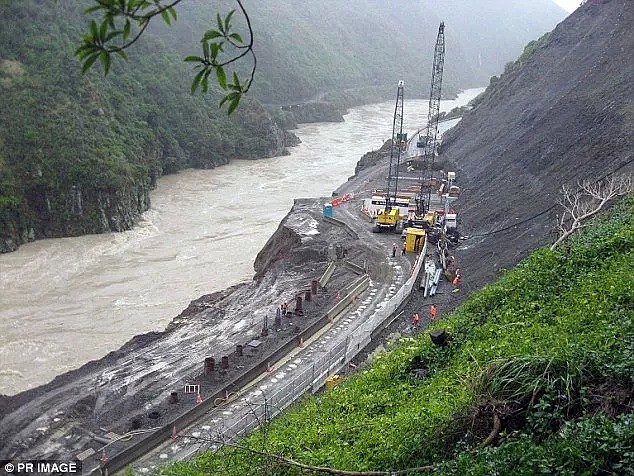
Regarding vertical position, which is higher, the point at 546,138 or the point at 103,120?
the point at 103,120

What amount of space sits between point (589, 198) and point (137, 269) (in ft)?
74.0

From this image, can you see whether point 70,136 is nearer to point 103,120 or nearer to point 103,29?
point 103,120

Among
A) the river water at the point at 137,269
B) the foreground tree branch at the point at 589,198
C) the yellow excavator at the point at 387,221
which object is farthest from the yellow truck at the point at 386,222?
the foreground tree branch at the point at 589,198

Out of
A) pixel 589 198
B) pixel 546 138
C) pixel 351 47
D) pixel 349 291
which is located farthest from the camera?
pixel 351 47

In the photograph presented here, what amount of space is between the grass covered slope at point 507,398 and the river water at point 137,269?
14.7 m

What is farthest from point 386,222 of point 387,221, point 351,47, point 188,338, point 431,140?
point 351,47

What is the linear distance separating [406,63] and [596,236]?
460 ft

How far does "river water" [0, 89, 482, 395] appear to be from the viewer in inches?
920

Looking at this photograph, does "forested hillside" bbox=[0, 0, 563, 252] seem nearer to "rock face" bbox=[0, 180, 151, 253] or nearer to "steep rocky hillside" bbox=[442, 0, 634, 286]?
"rock face" bbox=[0, 180, 151, 253]

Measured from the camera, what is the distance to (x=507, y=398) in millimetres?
7188

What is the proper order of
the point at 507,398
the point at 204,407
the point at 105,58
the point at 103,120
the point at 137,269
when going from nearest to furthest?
the point at 105,58 → the point at 507,398 → the point at 204,407 → the point at 137,269 → the point at 103,120

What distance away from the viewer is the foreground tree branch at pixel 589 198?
18.7m

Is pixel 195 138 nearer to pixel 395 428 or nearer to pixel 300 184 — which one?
pixel 300 184

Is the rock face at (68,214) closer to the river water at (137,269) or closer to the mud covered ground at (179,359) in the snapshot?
the river water at (137,269)
